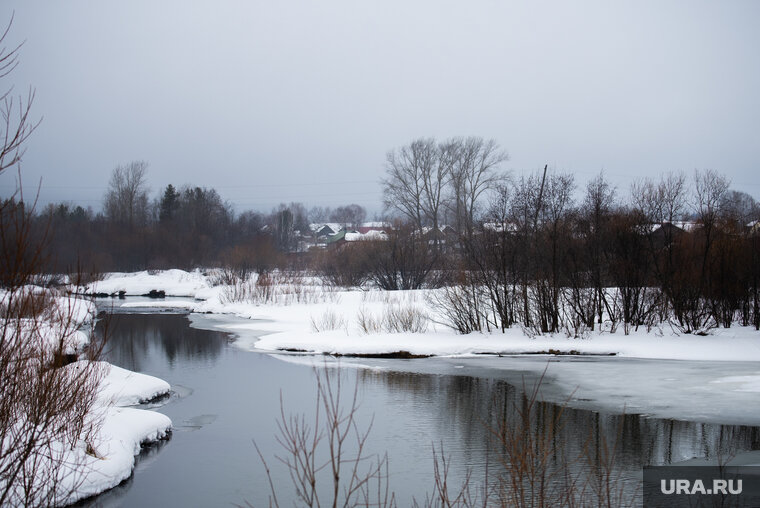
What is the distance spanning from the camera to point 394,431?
1158 cm

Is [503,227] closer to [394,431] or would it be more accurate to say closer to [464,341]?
[464,341]

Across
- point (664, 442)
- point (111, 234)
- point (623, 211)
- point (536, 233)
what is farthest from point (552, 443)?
point (111, 234)

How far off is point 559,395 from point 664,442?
11.9ft

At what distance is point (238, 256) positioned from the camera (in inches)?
1955

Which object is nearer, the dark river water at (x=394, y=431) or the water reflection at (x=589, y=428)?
the dark river water at (x=394, y=431)

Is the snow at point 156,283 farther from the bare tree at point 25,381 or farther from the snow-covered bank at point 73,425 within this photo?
the bare tree at point 25,381

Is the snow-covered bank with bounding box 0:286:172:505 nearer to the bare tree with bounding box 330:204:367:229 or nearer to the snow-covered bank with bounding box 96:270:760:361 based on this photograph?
the snow-covered bank with bounding box 96:270:760:361

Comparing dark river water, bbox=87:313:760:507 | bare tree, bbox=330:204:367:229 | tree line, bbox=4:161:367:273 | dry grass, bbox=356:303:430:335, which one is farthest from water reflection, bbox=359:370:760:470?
bare tree, bbox=330:204:367:229

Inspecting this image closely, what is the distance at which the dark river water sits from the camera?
348 inches

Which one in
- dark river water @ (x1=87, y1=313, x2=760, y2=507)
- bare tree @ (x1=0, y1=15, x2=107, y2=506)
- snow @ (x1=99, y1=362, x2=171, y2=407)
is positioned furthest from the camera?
snow @ (x1=99, y1=362, x2=171, y2=407)

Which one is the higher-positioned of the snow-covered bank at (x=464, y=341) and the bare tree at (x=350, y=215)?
the bare tree at (x=350, y=215)

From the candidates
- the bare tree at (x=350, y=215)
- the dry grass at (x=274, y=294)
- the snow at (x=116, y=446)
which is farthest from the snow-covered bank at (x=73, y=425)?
the bare tree at (x=350, y=215)

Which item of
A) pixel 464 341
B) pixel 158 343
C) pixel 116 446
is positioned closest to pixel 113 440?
pixel 116 446

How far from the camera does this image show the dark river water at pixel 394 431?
8836mm
